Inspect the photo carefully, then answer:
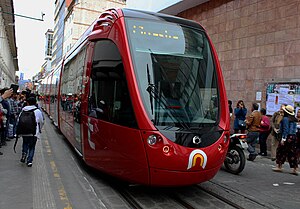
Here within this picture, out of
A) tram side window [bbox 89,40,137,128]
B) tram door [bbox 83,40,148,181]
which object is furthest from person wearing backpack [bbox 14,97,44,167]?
tram side window [bbox 89,40,137,128]

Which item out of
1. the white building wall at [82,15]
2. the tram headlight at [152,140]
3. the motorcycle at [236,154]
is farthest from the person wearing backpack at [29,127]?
the white building wall at [82,15]

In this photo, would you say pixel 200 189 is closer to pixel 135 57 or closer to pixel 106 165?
pixel 106 165

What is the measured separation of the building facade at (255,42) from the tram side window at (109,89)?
714cm

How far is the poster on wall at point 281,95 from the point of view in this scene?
10039 mm

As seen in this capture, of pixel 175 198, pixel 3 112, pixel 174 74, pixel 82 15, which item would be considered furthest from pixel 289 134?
pixel 82 15

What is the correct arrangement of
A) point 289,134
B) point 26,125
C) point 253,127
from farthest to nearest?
1. point 253,127
2. point 289,134
3. point 26,125

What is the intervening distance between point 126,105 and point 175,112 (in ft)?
2.54

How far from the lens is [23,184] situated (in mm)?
5547

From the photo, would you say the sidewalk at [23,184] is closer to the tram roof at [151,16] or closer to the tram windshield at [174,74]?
the tram windshield at [174,74]

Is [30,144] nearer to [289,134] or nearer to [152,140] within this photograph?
[152,140]

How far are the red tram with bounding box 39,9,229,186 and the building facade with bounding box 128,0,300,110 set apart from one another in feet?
20.3

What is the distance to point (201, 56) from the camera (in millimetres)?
5484

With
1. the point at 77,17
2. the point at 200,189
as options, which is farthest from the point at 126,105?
the point at 77,17

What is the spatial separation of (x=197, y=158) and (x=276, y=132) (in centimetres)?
518
